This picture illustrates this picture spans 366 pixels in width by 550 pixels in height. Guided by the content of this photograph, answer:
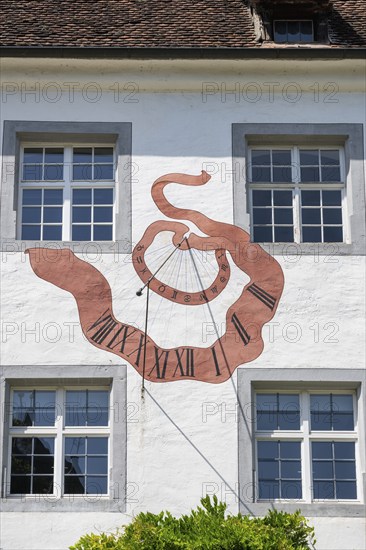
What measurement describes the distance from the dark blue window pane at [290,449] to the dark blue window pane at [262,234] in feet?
6.95

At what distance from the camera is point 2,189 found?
584 inches

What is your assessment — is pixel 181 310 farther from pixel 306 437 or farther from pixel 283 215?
pixel 306 437

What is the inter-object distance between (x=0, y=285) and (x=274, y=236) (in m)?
2.79

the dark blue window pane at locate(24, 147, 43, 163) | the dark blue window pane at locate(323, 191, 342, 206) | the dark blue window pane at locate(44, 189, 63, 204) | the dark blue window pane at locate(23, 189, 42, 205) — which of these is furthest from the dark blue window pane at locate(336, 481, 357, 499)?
the dark blue window pane at locate(24, 147, 43, 163)

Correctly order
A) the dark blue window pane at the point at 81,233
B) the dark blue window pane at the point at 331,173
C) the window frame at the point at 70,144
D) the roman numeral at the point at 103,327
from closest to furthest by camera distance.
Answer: the roman numeral at the point at 103,327
the window frame at the point at 70,144
the dark blue window pane at the point at 81,233
the dark blue window pane at the point at 331,173

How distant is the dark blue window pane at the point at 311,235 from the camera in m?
14.9

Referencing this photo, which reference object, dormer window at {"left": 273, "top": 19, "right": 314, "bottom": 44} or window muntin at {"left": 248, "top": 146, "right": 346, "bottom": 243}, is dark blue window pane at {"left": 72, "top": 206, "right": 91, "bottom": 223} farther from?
dormer window at {"left": 273, "top": 19, "right": 314, "bottom": 44}

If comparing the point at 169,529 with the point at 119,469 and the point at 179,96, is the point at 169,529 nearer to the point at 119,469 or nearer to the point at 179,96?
the point at 119,469

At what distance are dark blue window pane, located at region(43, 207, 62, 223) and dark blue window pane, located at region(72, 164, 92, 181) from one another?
39cm

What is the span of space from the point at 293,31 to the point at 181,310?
3.54 meters

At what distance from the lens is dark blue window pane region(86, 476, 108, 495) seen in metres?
13.8

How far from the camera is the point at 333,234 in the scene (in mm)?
14922

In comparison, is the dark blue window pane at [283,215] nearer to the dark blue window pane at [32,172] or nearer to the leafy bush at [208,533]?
the dark blue window pane at [32,172]

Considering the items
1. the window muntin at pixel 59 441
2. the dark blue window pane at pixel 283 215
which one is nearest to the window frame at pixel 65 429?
the window muntin at pixel 59 441
